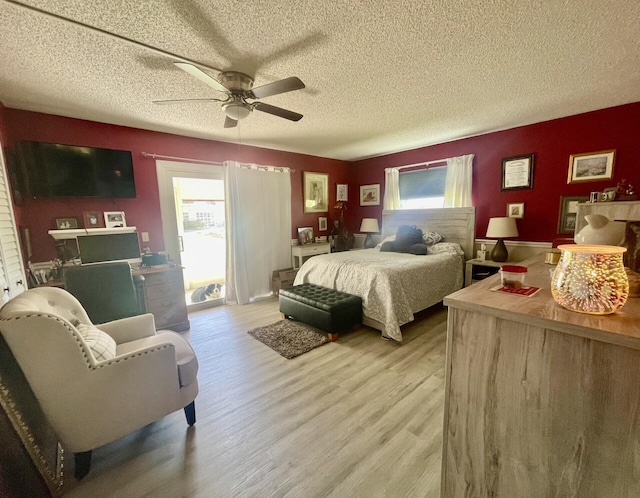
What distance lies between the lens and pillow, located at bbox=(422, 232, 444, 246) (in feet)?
13.8

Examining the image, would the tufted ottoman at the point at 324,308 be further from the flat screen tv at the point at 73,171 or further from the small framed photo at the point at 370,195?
the small framed photo at the point at 370,195

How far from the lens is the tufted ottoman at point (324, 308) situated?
2809 millimetres

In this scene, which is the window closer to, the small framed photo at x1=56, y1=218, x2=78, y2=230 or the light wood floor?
the light wood floor

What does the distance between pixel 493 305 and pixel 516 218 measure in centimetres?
350

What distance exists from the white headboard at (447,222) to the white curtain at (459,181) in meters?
0.13

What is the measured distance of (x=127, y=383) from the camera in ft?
4.66

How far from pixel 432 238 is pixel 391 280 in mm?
1766

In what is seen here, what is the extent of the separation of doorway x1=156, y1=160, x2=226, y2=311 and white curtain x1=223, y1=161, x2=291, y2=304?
20cm

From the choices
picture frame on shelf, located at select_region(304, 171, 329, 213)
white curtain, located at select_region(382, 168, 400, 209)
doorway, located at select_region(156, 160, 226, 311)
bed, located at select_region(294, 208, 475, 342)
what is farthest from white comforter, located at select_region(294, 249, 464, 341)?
picture frame on shelf, located at select_region(304, 171, 329, 213)

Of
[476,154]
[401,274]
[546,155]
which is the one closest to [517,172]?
[546,155]

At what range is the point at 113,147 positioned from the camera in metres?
3.10

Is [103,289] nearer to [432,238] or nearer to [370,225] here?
[370,225]

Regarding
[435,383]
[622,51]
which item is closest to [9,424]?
[435,383]

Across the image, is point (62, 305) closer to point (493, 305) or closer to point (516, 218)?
point (493, 305)
